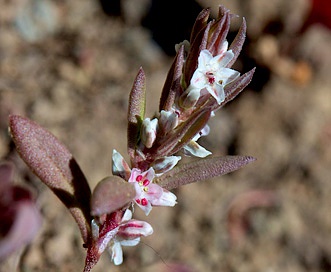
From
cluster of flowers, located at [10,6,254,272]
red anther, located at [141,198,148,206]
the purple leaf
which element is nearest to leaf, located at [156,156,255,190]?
cluster of flowers, located at [10,6,254,272]

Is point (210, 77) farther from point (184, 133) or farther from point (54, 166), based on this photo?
point (54, 166)

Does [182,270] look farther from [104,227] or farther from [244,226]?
[104,227]

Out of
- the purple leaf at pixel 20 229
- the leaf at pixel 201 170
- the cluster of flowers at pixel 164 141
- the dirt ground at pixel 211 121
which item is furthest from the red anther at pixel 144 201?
the dirt ground at pixel 211 121

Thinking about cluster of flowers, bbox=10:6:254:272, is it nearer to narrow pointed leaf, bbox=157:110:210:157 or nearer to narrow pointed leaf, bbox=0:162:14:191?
narrow pointed leaf, bbox=157:110:210:157

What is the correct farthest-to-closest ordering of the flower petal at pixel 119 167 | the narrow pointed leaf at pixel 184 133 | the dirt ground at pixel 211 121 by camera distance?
the dirt ground at pixel 211 121 < the flower petal at pixel 119 167 < the narrow pointed leaf at pixel 184 133

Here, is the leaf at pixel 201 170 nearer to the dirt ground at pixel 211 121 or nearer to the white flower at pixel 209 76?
the white flower at pixel 209 76

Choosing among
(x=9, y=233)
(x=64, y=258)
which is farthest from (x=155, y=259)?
(x=9, y=233)
